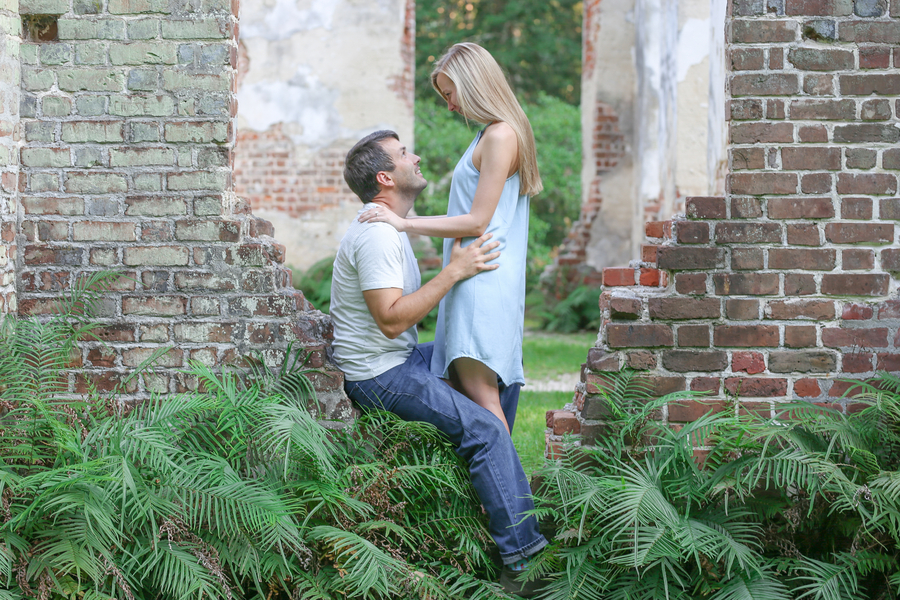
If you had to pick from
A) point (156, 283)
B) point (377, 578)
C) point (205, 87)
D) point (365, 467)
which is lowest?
point (377, 578)

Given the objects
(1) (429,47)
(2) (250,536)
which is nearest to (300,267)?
(2) (250,536)

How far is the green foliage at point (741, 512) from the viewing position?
242cm

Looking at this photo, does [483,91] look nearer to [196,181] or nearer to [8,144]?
[196,181]

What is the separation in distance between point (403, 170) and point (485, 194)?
34 cm

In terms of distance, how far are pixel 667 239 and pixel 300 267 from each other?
7.03 meters

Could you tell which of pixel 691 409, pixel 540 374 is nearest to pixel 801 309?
pixel 691 409

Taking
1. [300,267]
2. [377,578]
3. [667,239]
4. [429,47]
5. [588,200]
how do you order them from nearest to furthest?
[377,578]
[667,239]
[300,267]
[588,200]
[429,47]

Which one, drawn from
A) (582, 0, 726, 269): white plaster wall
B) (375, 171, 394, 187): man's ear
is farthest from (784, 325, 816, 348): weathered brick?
(582, 0, 726, 269): white plaster wall

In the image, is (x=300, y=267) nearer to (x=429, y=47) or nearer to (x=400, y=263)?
(x=400, y=263)

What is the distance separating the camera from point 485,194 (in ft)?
9.07

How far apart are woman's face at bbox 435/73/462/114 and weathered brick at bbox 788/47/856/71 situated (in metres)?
1.23

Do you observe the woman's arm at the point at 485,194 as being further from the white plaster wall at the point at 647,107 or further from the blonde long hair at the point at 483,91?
the white plaster wall at the point at 647,107

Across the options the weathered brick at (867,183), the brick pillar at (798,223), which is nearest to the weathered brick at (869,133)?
the brick pillar at (798,223)

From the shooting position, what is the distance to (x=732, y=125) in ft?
9.45
